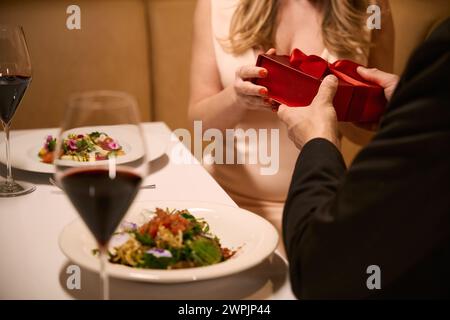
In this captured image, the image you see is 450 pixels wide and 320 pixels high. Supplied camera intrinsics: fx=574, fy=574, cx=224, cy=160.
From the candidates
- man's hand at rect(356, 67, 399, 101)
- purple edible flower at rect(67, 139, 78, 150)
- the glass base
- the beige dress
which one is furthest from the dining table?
the beige dress

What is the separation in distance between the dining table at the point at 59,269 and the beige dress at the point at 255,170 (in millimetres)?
613

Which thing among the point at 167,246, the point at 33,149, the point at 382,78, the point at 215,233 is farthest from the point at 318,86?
A: the point at 33,149

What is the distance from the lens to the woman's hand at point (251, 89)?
1272mm

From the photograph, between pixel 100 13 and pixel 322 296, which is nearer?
pixel 322 296

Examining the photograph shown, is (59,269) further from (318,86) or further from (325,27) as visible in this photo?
(325,27)

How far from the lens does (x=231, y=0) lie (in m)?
1.79

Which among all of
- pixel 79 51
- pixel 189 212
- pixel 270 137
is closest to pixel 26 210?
pixel 189 212

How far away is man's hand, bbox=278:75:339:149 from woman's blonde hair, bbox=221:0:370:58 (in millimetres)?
664

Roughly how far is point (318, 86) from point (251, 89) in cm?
21

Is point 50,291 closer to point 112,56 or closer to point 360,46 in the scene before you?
point 360,46

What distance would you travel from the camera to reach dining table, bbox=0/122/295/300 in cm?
71

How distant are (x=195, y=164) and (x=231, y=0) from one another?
2.43ft

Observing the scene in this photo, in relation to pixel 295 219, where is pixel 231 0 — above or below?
above

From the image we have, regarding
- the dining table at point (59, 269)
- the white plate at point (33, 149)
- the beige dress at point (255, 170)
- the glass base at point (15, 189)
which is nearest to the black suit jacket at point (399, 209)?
the dining table at point (59, 269)
